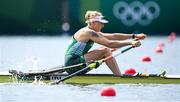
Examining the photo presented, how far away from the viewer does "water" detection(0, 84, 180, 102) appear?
11195mm

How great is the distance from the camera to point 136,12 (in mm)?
34969

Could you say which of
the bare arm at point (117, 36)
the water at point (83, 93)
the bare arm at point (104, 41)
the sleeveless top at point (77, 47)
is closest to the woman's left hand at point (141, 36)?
the bare arm at point (117, 36)

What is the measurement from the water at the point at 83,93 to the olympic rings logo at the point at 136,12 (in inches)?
861

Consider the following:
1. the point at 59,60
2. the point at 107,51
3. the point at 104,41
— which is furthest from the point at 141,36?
the point at 59,60

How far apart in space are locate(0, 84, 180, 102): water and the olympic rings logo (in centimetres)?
2187

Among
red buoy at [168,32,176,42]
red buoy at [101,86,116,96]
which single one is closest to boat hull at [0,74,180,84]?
red buoy at [101,86,116,96]

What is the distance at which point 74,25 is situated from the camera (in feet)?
116

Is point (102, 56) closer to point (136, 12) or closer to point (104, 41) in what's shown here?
point (104, 41)

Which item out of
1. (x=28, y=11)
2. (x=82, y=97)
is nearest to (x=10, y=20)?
(x=28, y=11)

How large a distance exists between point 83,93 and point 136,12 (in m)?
23.2

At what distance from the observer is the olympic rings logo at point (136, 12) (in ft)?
115

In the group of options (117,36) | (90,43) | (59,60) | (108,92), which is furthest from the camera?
(59,60)

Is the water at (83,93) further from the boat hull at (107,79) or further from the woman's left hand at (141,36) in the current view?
the woman's left hand at (141,36)

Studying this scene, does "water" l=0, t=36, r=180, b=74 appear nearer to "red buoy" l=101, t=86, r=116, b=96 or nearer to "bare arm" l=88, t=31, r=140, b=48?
"bare arm" l=88, t=31, r=140, b=48
